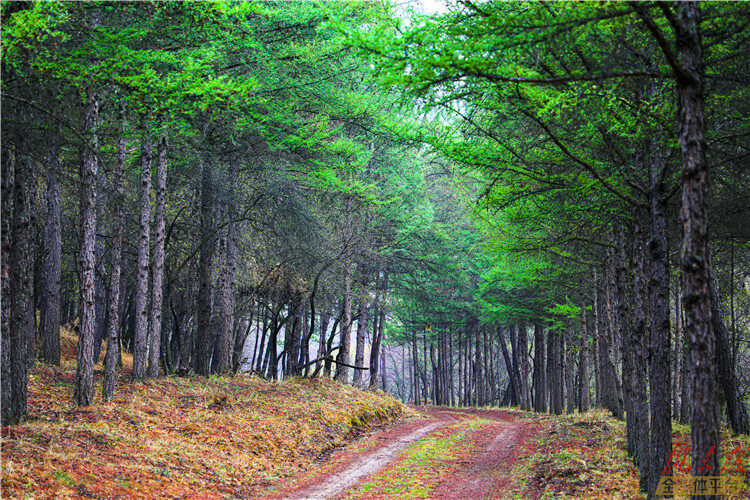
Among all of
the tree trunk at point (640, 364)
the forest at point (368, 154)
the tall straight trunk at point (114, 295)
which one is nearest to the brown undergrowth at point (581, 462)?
the tree trunk at point (640, 364)

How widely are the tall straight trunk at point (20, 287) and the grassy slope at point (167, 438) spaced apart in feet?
1.61

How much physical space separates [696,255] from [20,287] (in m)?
9.37

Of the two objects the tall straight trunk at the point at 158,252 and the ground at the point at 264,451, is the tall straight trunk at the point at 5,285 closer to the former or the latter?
the ground at the point at 264,451

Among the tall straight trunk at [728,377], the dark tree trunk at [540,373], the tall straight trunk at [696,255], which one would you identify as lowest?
the dark tree trunk at [540,373]

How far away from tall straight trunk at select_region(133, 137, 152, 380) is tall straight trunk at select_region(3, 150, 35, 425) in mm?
3523

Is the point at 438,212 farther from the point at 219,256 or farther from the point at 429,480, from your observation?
the point at 429,480

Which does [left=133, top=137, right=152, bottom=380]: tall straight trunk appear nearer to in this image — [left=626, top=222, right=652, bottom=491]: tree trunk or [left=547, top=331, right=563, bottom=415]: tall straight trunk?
[left=626, top=222, right=652, bottom=491]: tree trunk

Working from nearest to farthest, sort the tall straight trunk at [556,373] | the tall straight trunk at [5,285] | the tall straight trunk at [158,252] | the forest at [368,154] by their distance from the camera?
the forest at [368,154]
the tall straight trunk at [5,285]
the tall straight trunk at [158,252]
the tall straight trunk at [556,373]

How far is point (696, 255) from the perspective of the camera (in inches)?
195

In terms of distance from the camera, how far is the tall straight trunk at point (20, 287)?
7949mm

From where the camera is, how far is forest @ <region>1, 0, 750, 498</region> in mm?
5996

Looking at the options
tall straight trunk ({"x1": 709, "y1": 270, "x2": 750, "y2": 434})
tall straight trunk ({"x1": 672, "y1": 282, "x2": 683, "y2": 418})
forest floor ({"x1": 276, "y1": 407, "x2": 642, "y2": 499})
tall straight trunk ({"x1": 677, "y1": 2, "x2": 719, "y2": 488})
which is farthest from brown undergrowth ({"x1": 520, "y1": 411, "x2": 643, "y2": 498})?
tall straight trunk ({"x1": 672, "y1": 282, "x2": 683, "y2": 418})

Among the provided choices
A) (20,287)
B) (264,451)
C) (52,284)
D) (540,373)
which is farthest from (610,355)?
(52,284)

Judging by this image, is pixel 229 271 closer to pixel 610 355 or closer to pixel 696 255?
pixel 610 355
